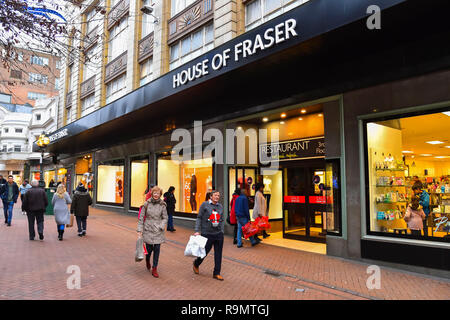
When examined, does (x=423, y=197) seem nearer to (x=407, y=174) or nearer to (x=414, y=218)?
(x=414, y=218)

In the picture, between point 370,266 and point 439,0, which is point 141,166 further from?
point 439,0

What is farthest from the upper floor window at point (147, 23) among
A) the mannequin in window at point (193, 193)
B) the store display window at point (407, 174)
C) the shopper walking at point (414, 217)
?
the shopper walking at point (414, 217)

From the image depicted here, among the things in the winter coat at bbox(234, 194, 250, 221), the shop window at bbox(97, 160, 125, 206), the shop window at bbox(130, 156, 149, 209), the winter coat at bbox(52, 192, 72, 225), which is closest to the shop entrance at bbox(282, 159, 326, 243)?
the winter coat at bbox(234, 194, 250, 221)

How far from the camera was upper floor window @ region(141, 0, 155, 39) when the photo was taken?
16339 millimetres

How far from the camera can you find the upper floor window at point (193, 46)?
13.1 metres

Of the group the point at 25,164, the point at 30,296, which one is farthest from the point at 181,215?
the point at 25,164

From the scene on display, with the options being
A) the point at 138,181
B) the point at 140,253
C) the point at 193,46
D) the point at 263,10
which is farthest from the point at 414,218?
the point at 138,181

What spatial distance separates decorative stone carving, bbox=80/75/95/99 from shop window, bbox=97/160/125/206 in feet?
18.4

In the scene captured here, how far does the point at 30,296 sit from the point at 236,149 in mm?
7774

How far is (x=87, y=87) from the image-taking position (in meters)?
22.7

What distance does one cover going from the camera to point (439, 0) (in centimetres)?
512

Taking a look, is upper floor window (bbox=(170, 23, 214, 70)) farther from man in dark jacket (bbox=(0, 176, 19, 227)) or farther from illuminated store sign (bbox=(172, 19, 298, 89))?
man in dark jacket (bbox=(0, 176, 19, 227))

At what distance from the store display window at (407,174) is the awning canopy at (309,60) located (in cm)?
121

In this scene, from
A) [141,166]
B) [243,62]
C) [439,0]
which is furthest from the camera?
[141,166]
